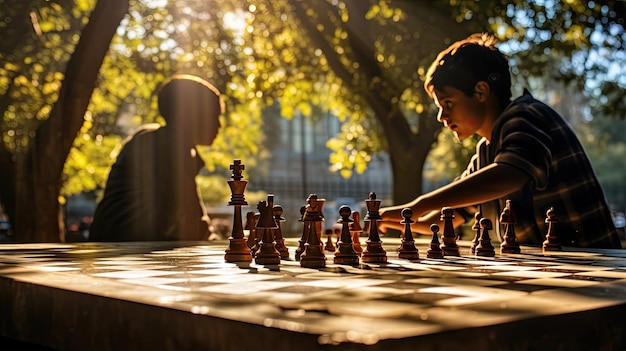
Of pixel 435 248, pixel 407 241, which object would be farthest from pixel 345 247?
pixel 435 248

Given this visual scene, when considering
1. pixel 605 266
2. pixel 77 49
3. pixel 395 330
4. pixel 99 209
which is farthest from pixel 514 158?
pixel 77 49

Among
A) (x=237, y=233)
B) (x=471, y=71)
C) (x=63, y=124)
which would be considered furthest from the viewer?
(x=63, y=124)

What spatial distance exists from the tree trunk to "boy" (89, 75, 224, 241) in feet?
5.95

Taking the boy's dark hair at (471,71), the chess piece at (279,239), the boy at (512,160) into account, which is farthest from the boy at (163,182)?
the chess piece at (279,239)

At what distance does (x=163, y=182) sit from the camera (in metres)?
4.51

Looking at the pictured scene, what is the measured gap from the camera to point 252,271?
180 centimetres

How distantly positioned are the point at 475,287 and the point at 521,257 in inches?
41.9

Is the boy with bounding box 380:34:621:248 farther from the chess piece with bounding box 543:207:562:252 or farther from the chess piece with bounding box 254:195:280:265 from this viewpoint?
the chess piece with bounding box 254:195:280:265

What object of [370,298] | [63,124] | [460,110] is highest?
[63,124]

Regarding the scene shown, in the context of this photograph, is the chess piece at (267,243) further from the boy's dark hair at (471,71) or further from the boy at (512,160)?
the boy's dark hair at (471,71)

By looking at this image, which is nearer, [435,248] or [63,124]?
[435,248]

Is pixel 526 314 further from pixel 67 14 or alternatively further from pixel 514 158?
pixel 67 14

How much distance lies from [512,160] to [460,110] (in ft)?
2.01

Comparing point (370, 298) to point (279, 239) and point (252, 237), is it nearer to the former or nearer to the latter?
point (279, 239)
